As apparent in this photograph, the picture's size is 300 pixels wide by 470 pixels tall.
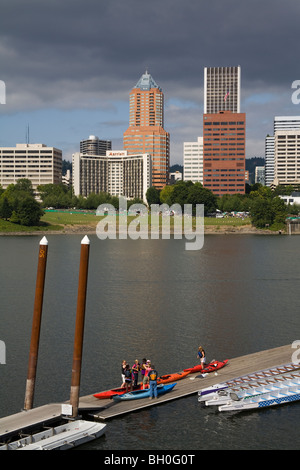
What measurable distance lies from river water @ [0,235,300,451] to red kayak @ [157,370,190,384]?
2.28 metres

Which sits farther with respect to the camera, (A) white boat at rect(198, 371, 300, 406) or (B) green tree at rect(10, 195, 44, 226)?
(B) green tree at rect(10, 195, 44, 226)

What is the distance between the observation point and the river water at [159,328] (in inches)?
1257

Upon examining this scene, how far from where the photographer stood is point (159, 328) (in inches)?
2156

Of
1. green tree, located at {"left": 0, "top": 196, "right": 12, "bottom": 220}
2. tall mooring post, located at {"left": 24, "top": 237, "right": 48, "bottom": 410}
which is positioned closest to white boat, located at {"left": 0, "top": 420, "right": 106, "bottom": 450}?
tall mooring post, located at {"left": 24, "top": 237, "right": 48, "bottom": 410}

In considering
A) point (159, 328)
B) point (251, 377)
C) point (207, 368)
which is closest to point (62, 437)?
point (207, 368)

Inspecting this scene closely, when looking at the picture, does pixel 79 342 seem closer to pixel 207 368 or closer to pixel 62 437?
pixel 62 437

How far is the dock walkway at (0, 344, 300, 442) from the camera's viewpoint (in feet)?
98.1

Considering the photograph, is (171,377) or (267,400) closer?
(267,400)

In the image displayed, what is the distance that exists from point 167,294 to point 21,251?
6245 centimetres

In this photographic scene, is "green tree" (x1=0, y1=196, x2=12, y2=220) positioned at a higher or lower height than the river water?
higher

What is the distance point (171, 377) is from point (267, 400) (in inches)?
252

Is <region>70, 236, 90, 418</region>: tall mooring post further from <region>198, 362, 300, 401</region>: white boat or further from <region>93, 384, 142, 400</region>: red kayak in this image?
<region>198, 362, 300, 401</region>: white boat
